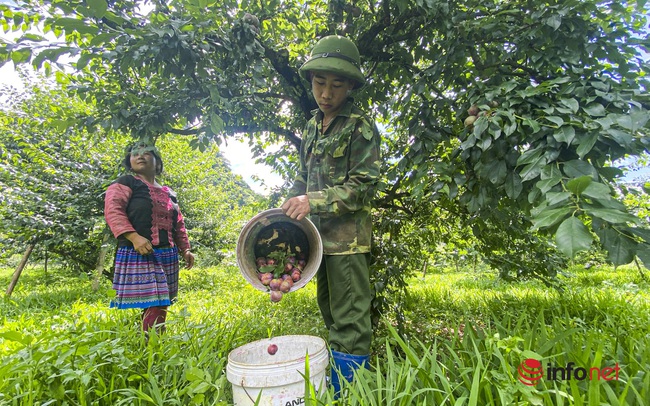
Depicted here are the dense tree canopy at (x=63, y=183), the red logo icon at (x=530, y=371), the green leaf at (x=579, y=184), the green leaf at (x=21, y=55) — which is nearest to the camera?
the green leaf at (x=579, y=184)

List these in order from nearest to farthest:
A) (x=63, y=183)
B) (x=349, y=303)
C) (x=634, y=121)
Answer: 1. (x=634, y=121)
2. (x=349, y=303)
3. (x=63, y=183)

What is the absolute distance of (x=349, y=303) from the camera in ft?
5.33

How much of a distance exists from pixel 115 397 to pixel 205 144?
4.44 feet

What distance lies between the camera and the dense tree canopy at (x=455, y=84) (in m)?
1.03

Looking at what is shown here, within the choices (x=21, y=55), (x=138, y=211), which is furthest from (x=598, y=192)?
(x=138, y=211)

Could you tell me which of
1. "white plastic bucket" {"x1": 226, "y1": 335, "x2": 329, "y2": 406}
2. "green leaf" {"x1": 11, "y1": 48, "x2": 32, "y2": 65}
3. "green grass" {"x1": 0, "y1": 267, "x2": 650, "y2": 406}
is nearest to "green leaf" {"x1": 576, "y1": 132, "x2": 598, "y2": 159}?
"green grass" {"x1": 0, "y1": 267, "x2": 650, "y2": 406}

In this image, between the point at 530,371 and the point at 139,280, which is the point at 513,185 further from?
the point at 139,280

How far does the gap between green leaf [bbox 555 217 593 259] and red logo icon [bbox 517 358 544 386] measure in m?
0.70

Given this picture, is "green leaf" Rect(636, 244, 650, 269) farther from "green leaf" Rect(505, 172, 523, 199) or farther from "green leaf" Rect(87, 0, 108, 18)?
"green leaf" Rect(87, 0, 108, 18)

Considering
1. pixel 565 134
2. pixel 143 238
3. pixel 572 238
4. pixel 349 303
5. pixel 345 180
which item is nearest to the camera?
pixel 572 238

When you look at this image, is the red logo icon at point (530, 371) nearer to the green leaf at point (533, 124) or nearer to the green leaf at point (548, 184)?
the green leaf at point (548, 184)

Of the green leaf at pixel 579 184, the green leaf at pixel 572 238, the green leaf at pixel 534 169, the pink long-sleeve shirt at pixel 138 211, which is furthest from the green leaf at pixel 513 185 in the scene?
the pink long-sleeve shirt at pixel 138 211

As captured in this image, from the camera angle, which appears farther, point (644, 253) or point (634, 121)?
point (634, 121)

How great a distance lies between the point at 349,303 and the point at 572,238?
1.08 meters
